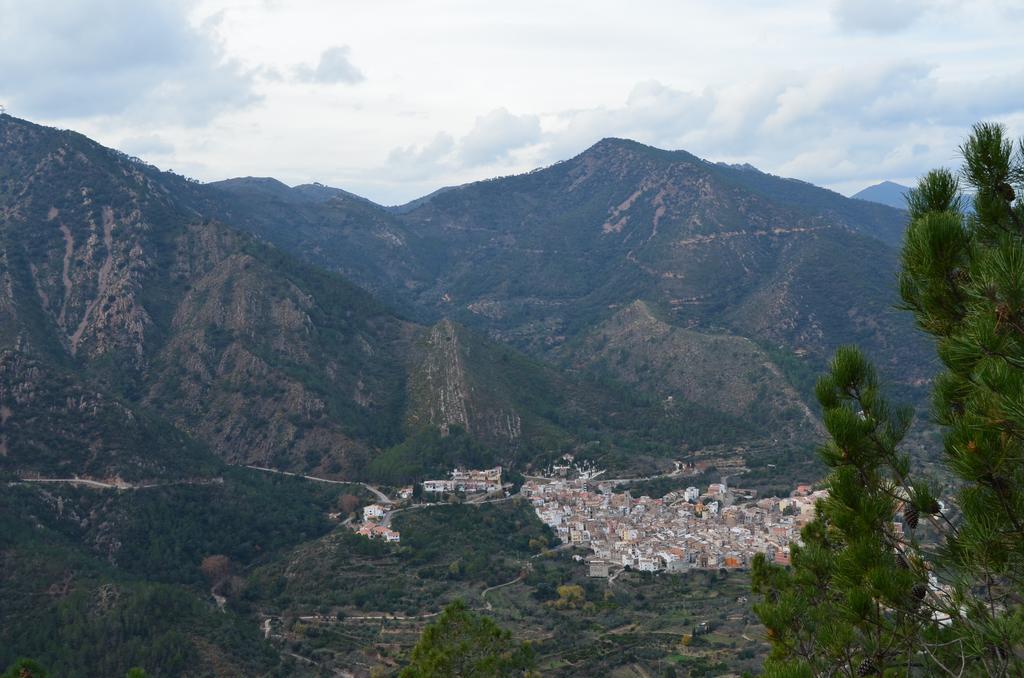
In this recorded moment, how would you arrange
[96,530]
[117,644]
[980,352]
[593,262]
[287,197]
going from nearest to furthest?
[980,352], [117,644], [96,530], [593,262], [287,197]

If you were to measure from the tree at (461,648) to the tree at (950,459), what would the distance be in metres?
9.83

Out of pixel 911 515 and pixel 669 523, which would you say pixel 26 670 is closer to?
pixel 911 515

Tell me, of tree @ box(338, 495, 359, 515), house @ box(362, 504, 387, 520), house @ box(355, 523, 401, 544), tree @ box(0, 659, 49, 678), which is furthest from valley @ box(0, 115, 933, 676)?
tree @ box(0, 659, 49, 678)

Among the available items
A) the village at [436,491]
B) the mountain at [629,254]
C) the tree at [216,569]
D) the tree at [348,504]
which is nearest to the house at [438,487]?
the village at [436,491]

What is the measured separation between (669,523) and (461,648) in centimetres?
3102

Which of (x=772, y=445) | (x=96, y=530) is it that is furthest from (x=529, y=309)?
(x=96, y=530)

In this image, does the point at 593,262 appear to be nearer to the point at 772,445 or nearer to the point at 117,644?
the point at 772,445

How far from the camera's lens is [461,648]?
52.5 feet

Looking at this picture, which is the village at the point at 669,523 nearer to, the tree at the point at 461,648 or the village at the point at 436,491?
the village at the point at 436,491

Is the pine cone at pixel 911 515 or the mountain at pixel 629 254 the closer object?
the pine cone at pixel 911 515

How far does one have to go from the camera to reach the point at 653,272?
104m

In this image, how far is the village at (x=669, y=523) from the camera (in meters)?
40.2

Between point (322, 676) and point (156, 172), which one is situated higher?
point (156, 172)

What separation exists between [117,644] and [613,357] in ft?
206
